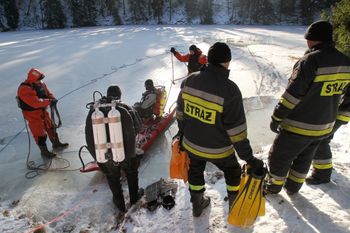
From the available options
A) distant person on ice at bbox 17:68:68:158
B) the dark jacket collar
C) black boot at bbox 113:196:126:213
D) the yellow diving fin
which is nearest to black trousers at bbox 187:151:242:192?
the yellow diving fin

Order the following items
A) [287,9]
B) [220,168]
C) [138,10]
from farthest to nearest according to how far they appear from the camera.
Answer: [138,10], [287,9], [220,168]

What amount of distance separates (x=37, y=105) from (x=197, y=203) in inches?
110

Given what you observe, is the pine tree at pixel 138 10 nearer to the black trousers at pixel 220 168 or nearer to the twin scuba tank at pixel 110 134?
the twin scuba tank at pixel 110 134

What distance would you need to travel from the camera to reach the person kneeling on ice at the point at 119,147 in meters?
2.71

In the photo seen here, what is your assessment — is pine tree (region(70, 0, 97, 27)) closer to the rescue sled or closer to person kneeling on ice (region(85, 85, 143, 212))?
the rescue sled

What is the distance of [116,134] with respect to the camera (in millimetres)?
2668

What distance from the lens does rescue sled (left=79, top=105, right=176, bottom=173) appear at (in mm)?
4439

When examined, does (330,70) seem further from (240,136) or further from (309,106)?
(240,136)

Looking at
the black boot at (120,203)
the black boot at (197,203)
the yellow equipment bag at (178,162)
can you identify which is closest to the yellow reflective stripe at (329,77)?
the yellow equipment bag at (178,162)

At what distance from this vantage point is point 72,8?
30422 millimetres

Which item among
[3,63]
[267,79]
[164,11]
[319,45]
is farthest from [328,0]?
[319,45]

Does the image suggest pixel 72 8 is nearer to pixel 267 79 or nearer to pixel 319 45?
pixel 267 79

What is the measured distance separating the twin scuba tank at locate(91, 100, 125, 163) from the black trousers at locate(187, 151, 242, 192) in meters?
0.68

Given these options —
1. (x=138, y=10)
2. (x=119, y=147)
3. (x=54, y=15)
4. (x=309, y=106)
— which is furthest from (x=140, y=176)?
(x=138, y=10)
